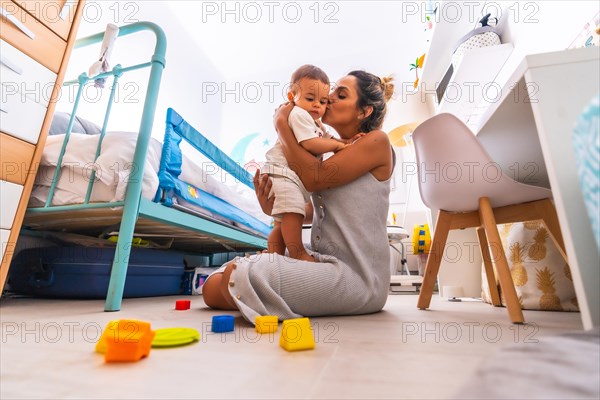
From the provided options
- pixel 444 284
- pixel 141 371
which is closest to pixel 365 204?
pixel 141 371

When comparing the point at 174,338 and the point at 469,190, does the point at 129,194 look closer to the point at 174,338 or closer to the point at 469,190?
the point at 174,338

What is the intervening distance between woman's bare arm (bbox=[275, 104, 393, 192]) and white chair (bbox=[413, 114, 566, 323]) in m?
0.16

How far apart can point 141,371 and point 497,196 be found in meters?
0.96

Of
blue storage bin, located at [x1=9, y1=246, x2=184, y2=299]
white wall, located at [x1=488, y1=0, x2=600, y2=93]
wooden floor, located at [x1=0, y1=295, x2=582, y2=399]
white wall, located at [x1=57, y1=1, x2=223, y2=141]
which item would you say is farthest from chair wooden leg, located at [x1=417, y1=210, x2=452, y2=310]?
white wall, located at [x1=57, y1=1, x2=223, y2=141]

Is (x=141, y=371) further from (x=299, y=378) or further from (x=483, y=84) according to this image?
(x=483, y=84)

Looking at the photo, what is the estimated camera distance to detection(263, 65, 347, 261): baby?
952mm

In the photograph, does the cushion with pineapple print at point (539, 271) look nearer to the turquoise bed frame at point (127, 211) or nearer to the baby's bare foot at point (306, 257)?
the baby's bare foot at point (306, 257)

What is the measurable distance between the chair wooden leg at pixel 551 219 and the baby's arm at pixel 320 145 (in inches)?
22.9

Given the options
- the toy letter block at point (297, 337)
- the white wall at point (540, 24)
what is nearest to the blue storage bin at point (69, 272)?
the toy letter block at point (297, 337)

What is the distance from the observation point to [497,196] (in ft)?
3.15

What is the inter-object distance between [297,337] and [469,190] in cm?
71

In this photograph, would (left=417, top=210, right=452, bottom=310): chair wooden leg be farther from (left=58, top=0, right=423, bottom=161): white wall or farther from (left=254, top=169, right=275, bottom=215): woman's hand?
(left=58, top=0, right=423, bottom=161): white wall

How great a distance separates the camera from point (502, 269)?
2.80 ft

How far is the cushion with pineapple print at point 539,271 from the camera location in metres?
1.03
